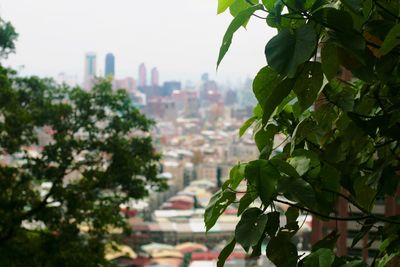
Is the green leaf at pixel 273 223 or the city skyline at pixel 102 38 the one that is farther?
the city skyline at pixel 102 38

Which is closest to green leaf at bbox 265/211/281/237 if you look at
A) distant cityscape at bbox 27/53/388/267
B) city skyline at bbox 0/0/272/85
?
city skyline at bbox 0/0/272/85

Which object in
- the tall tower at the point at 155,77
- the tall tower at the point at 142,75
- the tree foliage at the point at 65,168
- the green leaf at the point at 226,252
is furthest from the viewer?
the tall tower at the point at 155,77

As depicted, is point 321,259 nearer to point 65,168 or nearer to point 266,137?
point 266,137

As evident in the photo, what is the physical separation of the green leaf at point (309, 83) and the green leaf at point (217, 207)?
10 cm

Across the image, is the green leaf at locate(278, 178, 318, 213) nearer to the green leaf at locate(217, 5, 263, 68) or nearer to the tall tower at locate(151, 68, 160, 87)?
the green leaf at locate(217, 5, 263, 68)

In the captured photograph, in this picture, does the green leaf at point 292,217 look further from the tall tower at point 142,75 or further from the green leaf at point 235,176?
the tall tower at point 142,75

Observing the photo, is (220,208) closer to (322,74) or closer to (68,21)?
(322,74)

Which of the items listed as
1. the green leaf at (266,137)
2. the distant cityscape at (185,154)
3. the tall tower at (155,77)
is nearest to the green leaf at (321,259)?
the green leaf at (266,137)

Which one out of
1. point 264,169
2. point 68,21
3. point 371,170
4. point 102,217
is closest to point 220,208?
point 264,169

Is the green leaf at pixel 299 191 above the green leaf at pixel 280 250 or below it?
above

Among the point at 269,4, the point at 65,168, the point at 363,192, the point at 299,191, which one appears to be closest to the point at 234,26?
the point at 269,4

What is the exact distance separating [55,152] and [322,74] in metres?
3.11

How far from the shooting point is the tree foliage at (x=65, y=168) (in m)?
3.17

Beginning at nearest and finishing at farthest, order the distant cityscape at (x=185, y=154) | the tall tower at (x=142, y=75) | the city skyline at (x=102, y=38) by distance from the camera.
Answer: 1. the city skyline at (x=102, y=38)
2. the distant cityscape at (x=185, y=154)
3. the tall tower at (x=142, y=75)
